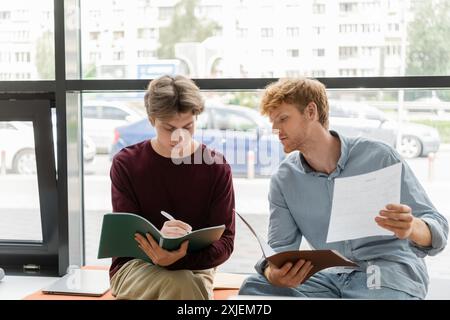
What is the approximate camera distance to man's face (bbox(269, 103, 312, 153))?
207 cm

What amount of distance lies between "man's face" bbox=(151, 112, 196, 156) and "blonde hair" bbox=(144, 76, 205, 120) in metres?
0.02

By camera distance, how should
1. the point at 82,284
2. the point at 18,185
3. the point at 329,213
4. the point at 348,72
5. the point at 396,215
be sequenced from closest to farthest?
the point at 396,215, the point at 329,213, the point at 82,284, the point at 348,72, the point at 18,185

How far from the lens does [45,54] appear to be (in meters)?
2.66

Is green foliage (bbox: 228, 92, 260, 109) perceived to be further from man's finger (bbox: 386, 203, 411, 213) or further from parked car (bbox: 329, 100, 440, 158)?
man's finger (bbox: 386, 203, 411, 213)

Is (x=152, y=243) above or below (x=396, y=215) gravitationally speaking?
below

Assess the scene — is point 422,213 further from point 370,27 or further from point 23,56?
point 23,56

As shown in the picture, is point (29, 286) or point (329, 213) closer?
point (329, 213)

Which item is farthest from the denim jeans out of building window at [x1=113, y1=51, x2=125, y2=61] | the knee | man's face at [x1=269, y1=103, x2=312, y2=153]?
building window at [x1=113, y1=51, x2=125, y2=61]

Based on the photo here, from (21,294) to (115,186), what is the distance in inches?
27.2

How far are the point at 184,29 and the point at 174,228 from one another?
105cm

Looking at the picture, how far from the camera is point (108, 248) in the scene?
1.91 m

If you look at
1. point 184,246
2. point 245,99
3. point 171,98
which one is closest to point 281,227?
point 184,246

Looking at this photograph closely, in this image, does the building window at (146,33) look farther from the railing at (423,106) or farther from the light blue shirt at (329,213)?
the railing at (423,106)
